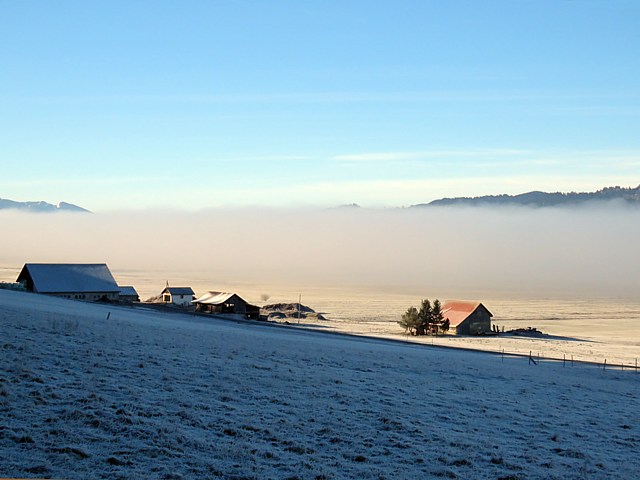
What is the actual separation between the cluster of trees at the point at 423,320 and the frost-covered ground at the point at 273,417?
4237 centimetres

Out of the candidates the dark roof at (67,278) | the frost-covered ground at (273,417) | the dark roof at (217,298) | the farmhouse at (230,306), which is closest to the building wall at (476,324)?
the farmhouse at (230,306)

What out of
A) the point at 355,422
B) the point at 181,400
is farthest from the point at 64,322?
the point at 355,422

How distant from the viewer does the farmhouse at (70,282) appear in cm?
7175

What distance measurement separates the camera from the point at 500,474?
15.1 meters

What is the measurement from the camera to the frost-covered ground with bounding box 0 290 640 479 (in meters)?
14.2

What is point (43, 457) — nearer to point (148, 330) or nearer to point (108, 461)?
point (108, 461)

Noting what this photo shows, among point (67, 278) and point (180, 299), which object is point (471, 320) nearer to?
point (180, 299)

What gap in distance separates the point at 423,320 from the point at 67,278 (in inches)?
1534

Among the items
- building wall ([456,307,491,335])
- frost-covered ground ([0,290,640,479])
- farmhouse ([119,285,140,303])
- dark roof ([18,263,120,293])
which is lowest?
frost-covered ground ([0,290,640,479])

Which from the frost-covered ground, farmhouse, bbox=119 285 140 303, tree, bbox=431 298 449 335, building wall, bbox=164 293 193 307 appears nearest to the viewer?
the frost-covered ground

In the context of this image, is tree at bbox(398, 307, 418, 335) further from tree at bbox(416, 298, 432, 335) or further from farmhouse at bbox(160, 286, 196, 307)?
farmhouse at bbox(160, 286, 196, 307)

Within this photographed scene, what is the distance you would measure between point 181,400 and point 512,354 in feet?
114

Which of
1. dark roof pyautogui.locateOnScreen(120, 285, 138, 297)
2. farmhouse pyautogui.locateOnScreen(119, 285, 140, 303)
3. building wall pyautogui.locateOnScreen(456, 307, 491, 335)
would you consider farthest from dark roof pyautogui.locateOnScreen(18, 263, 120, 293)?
building wall pyautogui.locateOnScreen(456, 307, 491, 335)

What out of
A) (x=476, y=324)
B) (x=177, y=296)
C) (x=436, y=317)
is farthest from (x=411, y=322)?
(x=177, y=296)
